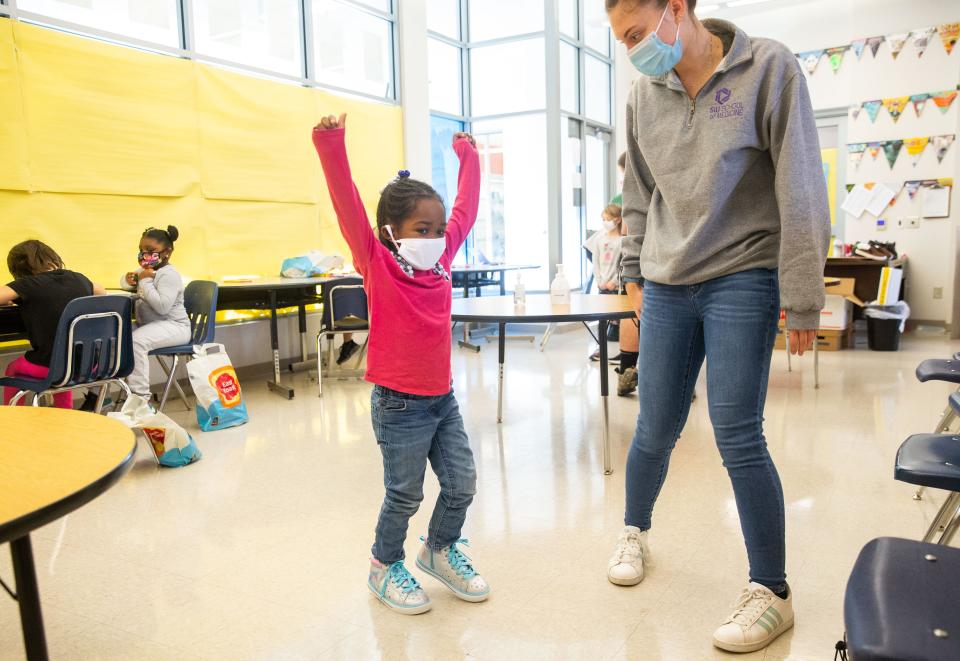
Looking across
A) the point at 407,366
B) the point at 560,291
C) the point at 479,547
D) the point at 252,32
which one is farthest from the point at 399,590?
the point at 252,32

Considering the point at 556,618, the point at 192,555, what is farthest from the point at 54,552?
the point at 556,618

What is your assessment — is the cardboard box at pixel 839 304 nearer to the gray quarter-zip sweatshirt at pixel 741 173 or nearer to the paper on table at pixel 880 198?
the paper on table at pixel 880 198

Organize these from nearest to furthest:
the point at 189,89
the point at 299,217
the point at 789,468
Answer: the point at 789,468 < the point at 189,89 < the point at 299,217

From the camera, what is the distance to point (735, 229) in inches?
59.0

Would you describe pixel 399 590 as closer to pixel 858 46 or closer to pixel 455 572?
pixel 455 572

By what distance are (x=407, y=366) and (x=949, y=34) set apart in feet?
23.1

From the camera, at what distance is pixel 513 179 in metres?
8.45

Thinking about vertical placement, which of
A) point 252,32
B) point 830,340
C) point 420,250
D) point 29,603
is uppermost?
point 252,32

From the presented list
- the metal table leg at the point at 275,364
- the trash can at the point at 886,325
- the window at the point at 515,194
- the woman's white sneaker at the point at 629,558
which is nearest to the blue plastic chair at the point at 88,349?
the metal table leg at the point at 275,364

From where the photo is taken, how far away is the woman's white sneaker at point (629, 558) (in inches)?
72.6

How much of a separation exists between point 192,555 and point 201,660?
624mm

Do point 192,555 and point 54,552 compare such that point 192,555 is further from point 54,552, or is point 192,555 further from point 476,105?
point 476,105

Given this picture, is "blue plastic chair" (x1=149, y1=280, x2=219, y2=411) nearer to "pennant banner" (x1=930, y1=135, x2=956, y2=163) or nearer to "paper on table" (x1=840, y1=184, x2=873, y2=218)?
"paper on table" (x1=840, y1=184, x2=873, y2=218)

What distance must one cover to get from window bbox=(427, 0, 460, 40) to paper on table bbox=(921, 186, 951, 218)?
16.8 ft
